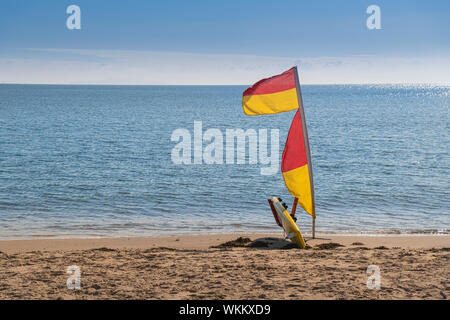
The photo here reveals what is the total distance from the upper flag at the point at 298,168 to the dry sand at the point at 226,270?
3.94 feet

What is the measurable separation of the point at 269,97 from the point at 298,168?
1920 millimetres

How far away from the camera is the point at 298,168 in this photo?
11.6 m

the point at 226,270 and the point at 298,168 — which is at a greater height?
the point at 298,168

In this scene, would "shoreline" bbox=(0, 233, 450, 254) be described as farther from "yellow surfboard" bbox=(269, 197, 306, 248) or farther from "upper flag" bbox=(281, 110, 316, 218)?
"upper flag" bbox=(281, 110, 316, 218)

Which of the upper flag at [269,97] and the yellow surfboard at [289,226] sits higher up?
the upper flag at [269,97]

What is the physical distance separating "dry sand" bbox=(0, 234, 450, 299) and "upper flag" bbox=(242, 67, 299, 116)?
3353 mm

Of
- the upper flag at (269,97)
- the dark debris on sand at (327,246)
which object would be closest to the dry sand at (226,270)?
the dark debris on sand at (327,246)

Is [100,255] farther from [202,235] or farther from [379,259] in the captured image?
[379,259]

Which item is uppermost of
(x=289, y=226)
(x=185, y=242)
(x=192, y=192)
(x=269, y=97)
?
(x=269, y=97)

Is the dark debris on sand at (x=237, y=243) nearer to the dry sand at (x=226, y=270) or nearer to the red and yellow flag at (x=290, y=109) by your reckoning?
the dry sand at (x=226, y=270)

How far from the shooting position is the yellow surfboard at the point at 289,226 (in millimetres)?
10992

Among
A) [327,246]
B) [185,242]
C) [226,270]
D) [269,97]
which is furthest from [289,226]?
[269,97]

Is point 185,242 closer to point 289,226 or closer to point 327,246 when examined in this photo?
point 289,226

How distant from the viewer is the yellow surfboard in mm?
10992
